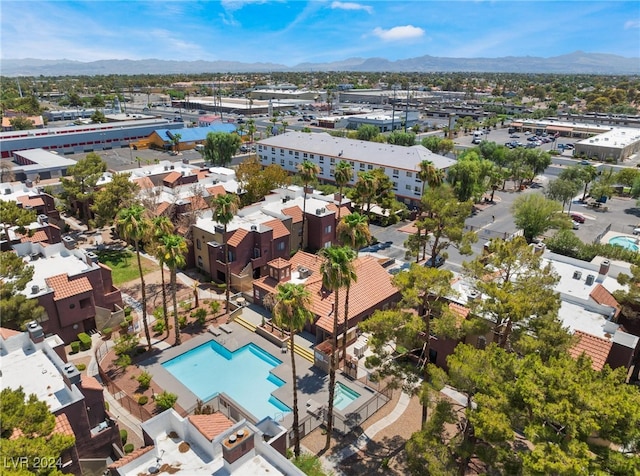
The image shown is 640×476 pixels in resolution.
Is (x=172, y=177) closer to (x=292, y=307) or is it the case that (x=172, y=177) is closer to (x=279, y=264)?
(x=279, y=264)

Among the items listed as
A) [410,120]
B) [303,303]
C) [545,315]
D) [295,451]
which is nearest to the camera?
[303,303]

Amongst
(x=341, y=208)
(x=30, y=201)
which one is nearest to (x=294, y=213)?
(x=341, y=208)

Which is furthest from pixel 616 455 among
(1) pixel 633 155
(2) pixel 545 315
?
(1) pixel 633 155

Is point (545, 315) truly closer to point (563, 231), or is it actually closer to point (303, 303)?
point (303, 303)

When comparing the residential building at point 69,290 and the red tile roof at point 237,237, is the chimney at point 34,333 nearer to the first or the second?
the residential building at point 69,290

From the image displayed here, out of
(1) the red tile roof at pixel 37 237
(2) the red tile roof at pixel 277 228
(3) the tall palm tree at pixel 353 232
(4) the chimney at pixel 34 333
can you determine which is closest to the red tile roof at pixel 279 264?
(2) the red tile roof at pixel 277 228

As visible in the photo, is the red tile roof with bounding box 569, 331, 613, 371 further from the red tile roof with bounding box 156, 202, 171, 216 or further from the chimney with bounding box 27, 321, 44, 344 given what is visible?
the red tile roof with bounding box 156, 202, 171, 216
